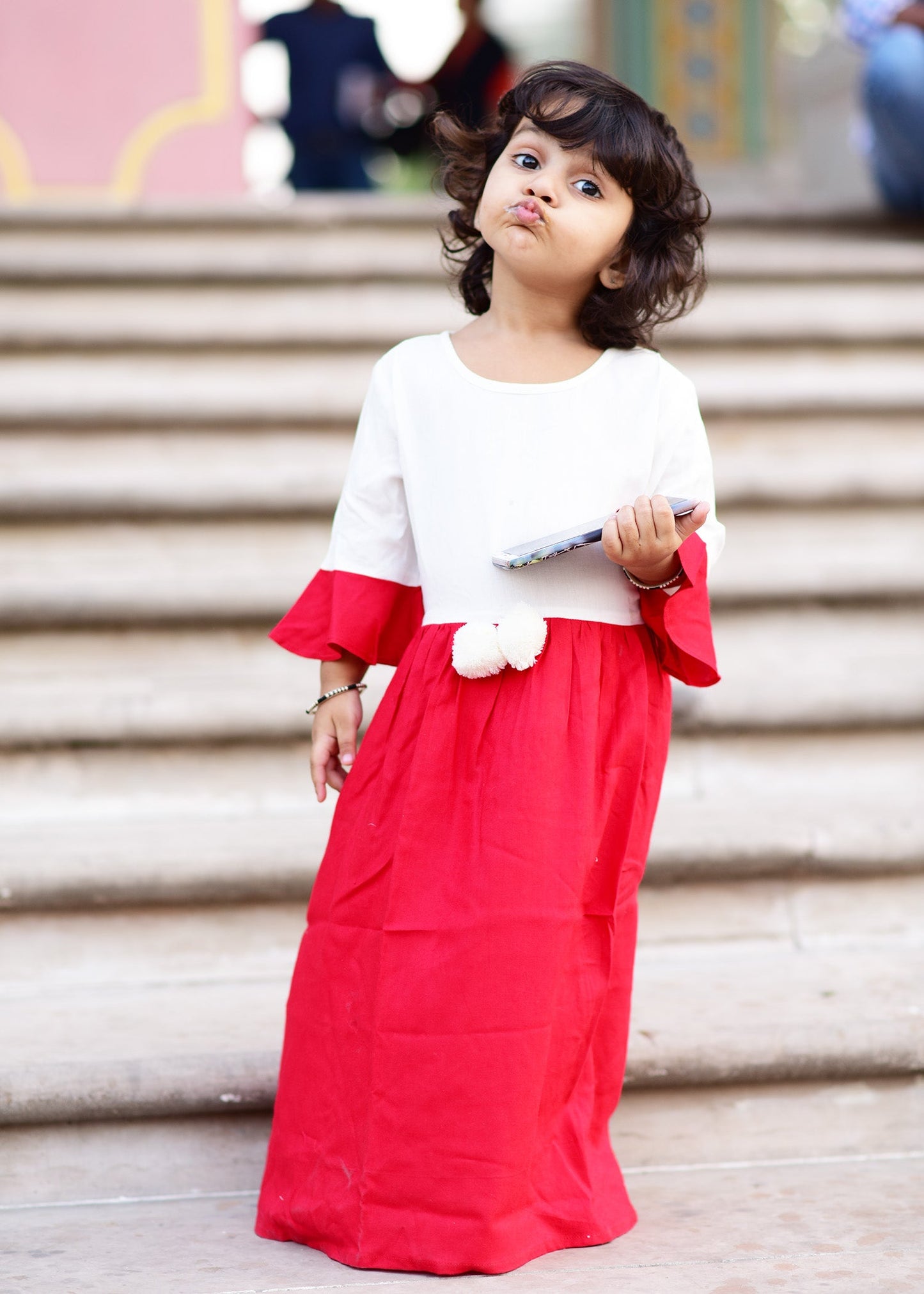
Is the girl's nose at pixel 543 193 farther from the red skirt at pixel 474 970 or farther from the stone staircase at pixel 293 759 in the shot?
the stone staircase at pixel 293 759

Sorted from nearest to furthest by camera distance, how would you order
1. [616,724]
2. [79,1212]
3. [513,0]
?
[616,724] < [79,1212] < [513,0]

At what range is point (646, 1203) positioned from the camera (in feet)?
5.57

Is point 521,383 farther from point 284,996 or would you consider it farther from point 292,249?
point 292,249

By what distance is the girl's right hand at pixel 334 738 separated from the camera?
1628mm

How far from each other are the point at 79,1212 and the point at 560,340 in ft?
4.00

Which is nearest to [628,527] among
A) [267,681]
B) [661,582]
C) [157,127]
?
[661,582]

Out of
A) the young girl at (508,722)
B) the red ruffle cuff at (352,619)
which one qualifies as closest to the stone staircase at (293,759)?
the young girl at (508,722)

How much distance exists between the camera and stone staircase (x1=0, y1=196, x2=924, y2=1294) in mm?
1760

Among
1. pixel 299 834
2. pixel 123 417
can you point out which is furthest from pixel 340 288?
pixel 299 834

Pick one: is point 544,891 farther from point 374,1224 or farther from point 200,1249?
point 200,1249

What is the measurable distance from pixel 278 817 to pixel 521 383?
105 cm

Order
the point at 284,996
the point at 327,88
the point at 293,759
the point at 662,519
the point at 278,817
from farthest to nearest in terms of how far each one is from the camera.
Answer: the point at 327,88
the point at 293,759
the point at 278,817
the point at 284,996
the point at 662,519

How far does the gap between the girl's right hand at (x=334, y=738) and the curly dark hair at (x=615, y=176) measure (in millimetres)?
516

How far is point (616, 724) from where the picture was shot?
1.56 m
